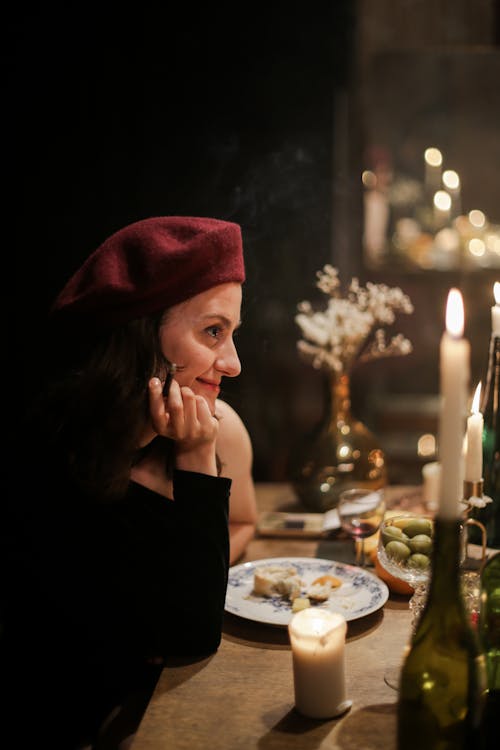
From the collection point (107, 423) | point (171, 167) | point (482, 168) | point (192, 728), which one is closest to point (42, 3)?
point (171, 167)

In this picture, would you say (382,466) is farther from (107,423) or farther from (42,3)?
(42,3)

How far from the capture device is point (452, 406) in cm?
68

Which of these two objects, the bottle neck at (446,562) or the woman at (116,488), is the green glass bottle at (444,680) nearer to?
the bottle neck at (446,562)

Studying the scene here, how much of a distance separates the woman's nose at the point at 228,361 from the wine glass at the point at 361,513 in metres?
0.34

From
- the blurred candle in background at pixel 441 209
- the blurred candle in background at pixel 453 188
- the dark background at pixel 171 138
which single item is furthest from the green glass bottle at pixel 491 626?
the blurred candle in background at pixel 453 188

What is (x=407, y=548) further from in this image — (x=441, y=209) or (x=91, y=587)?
(x=441, y=209)

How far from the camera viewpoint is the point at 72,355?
1309mm

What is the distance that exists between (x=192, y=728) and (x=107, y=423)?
543 mm

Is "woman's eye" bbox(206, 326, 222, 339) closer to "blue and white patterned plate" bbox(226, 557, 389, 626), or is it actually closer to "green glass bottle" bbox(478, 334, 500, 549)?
"blue and white patterned plate" bbox(226, 557, 389, 626)

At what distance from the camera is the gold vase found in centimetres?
173

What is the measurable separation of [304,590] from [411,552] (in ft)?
0.74

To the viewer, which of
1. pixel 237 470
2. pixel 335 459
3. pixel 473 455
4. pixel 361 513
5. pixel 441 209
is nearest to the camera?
pixel 473 455

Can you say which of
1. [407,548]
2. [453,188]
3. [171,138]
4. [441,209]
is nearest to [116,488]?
[407,548]

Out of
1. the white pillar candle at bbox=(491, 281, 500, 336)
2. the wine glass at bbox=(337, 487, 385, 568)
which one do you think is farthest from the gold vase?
the white pillar candle at bbox=(491, 281, 500, 336)
